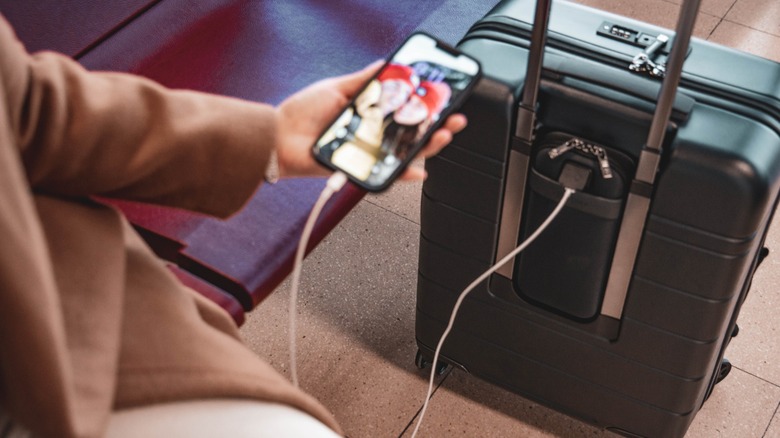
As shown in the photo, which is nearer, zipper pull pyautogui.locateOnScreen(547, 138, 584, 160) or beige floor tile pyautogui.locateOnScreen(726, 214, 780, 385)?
zipper pull pyautogui.locateOnScreen(547, 138, 584, 160)

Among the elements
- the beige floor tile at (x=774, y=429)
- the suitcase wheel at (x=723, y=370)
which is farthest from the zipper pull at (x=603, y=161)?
the beige floor tile at (x=774, y=429)

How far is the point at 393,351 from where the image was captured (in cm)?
162

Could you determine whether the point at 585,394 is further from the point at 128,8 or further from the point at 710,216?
the point at 128,8

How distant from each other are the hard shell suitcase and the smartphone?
0.08 meters

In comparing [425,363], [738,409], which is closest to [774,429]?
[738,409]

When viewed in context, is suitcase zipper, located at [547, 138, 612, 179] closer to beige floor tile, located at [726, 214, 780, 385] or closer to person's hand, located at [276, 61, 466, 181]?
person's hand, located at [276, 61, 466, 181]

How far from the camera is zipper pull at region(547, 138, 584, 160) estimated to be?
1.05 metres

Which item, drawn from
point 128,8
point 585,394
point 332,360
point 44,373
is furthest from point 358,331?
point 44,373

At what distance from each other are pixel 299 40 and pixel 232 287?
0.50m

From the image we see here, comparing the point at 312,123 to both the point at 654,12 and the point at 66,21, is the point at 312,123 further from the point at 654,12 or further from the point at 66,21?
the point at 654,12

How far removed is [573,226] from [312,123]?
392 mm

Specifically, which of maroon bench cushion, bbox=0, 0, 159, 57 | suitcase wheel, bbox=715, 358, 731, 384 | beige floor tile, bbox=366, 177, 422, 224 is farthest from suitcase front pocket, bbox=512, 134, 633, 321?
maroon bench cushion, bbox=0, 0, 159, 57

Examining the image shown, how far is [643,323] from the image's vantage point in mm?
1195

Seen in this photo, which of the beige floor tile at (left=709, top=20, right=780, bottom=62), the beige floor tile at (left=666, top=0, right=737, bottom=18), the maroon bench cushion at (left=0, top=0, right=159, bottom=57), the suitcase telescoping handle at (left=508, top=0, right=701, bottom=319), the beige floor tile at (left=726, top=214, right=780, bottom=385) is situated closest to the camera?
the suitcase telescoping handle at (left=508, top=0, right=701, bottom=319)
